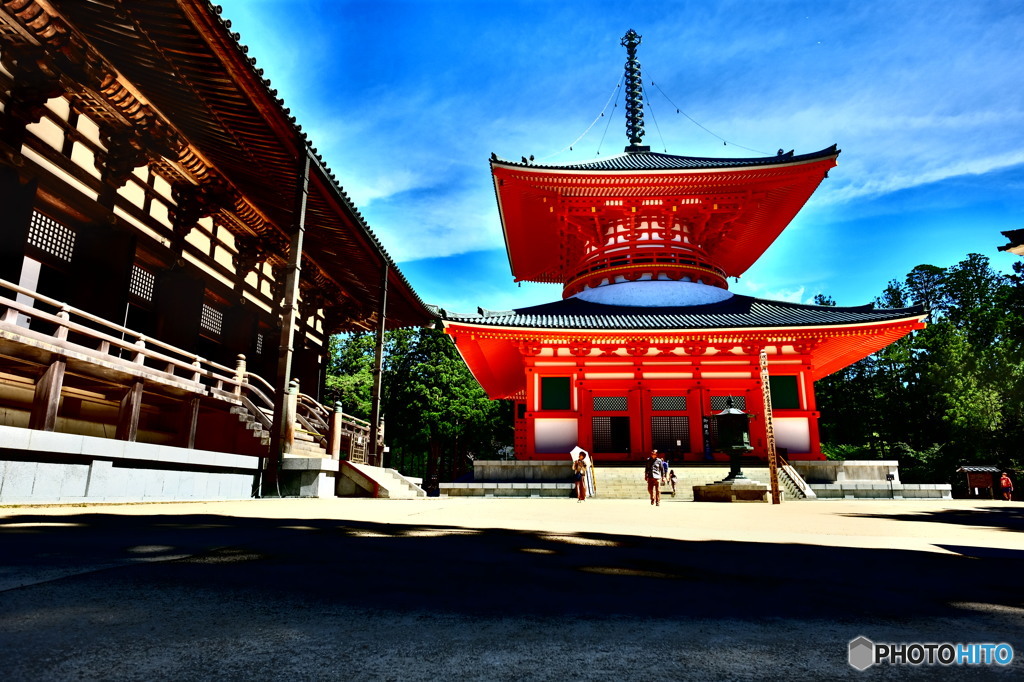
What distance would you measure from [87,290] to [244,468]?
3.72 m

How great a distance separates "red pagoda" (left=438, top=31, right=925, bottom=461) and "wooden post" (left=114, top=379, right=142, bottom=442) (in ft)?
31.3

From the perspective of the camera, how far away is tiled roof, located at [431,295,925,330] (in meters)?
17.7

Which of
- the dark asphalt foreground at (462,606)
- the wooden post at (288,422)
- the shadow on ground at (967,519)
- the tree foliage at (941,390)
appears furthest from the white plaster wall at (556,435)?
the tree foliage at (941,390)

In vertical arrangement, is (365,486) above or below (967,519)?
above

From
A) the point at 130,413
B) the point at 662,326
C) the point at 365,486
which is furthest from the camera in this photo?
the point at 662,326

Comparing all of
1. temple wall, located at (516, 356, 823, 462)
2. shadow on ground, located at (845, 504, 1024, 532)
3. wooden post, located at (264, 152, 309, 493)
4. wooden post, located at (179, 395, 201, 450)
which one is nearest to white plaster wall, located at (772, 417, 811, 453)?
temple wall, located at (516, 356, 823, 462)

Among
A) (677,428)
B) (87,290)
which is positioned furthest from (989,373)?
(87,290)

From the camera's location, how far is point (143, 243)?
10172mm

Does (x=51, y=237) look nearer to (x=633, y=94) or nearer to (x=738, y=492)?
(x=738, y=492)

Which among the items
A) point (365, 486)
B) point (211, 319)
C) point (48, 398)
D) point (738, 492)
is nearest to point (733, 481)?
point (738, 492)

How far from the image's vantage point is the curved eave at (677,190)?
1983cm

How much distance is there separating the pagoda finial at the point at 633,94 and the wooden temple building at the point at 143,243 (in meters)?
20.6

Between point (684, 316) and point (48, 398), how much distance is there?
16.7 metres

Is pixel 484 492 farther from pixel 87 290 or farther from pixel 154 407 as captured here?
pixel 87 290
